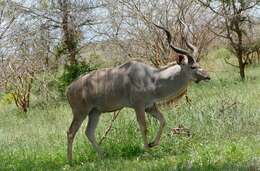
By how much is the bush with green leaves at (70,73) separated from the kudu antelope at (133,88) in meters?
15.1

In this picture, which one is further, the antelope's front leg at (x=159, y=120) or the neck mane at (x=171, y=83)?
the neck mane at (x=171, y=83)

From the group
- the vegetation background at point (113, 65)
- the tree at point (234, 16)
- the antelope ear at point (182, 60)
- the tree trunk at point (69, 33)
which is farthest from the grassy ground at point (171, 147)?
the tree trunk at point (69, 33)

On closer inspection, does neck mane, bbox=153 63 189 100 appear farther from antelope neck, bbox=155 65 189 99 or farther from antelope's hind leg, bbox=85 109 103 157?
antelope's hind leg, bbox=85 109 103 157

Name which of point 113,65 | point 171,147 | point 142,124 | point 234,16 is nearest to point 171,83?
point 142,124

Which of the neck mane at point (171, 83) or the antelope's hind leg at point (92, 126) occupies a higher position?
the neck mane at point (171, 83)

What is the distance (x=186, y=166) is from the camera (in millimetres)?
7387

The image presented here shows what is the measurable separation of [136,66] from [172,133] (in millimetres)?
1378

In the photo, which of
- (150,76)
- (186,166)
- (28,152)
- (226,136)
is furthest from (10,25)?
(186,166)

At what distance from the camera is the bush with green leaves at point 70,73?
25.5 meters

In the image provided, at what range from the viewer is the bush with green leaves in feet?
83.5

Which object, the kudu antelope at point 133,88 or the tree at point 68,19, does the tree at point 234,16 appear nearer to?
the tree at point 68,19

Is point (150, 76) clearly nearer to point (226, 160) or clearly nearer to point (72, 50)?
point (226, 160)

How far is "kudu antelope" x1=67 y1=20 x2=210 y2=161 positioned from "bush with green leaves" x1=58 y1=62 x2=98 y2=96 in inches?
595

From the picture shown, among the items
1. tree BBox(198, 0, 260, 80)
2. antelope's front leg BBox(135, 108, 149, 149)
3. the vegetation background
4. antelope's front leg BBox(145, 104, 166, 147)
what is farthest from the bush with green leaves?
antelope's front leg BBox(135, 108, 149, 149)
